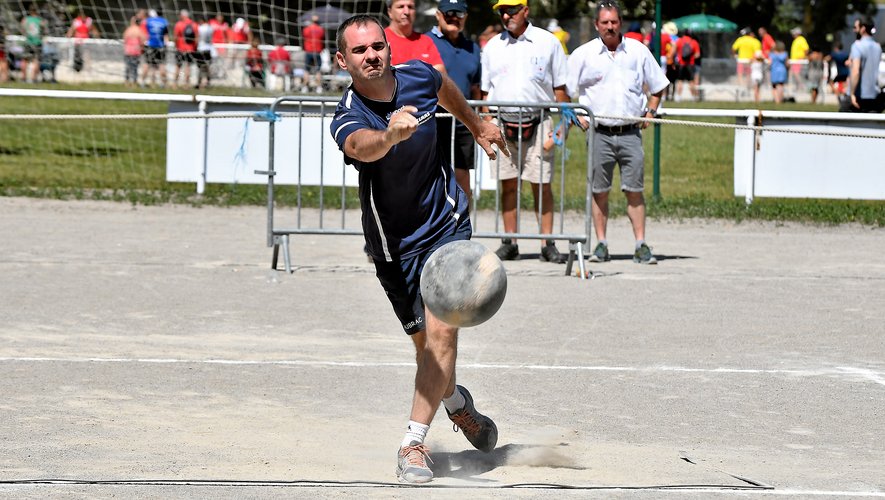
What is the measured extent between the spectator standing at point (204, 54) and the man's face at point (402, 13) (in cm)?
1201

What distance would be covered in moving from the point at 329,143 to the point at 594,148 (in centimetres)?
491

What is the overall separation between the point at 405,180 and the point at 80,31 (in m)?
19.0

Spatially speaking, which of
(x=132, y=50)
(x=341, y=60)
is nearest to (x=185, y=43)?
(x=132, y=50)

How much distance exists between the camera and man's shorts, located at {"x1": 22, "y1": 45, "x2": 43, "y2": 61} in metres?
24.3

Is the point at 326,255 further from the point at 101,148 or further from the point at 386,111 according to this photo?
the point at 101,148

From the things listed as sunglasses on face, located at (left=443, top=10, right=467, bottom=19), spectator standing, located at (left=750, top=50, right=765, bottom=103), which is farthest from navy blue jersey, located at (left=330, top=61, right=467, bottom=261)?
spectator standing, located at (left=750, top=50, right=765, bottom=103)

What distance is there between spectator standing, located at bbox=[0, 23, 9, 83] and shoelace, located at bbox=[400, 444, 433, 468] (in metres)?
18.0

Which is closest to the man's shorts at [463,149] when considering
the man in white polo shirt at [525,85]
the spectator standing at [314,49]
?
the man in white polo shirt at [525,85]

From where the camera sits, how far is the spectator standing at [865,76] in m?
21.7

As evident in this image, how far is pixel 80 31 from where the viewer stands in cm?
2366

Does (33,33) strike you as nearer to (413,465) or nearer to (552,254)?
(552,254)

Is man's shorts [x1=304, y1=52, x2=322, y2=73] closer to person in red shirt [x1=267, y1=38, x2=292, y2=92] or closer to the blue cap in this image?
person in red shirt [x1=267, y1=38, x2=292, y2=92]

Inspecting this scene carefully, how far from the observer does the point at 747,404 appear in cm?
727

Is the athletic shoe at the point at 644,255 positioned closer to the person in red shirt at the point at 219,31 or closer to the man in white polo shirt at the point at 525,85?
the man in white polo shirt at the point at 525,85
